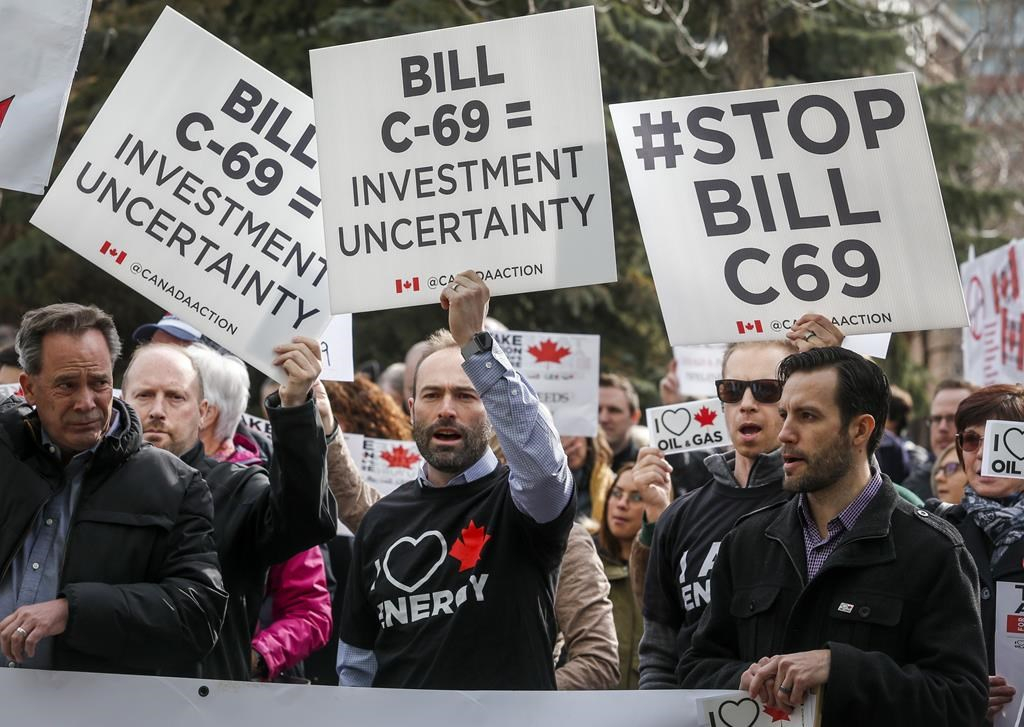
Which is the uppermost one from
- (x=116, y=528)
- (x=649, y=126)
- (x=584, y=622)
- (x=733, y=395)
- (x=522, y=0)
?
(x=522, y=0)

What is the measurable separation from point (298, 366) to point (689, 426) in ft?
6.72

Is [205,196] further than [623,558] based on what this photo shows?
No

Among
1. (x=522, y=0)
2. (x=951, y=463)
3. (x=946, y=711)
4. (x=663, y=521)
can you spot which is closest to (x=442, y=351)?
(x=663, y=521)

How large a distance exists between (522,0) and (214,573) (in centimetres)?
1164

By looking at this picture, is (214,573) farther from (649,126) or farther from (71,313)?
(649,126)

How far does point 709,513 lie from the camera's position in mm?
4586

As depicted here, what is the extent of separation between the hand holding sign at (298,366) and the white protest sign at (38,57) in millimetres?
1002

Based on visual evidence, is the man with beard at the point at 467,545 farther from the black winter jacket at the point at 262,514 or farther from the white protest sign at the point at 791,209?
the white protest sign at the point at 791,209

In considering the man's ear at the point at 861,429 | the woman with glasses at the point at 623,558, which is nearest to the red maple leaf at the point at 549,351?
the woman with glasses at the point at 623,558

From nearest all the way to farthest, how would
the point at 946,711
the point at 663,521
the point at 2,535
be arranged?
1. the point at 946,711
2. the point at 2,535
3. the point at 663,521

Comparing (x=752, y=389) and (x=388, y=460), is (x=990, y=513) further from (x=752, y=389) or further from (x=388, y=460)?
(x=388, y=460)

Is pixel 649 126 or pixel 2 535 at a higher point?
pixel 649 126

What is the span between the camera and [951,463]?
22.0 ft

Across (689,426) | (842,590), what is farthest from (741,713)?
(689,426)
